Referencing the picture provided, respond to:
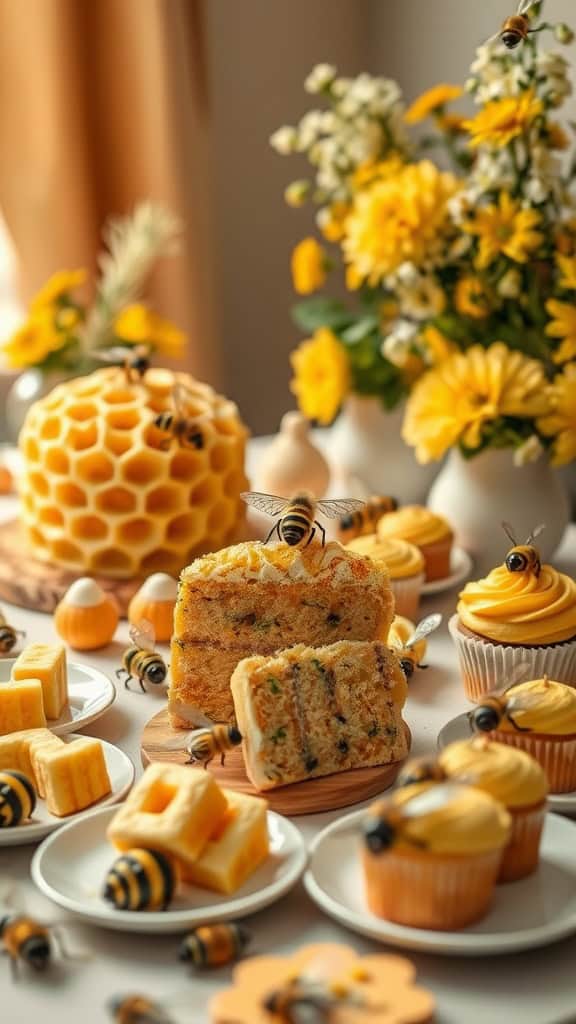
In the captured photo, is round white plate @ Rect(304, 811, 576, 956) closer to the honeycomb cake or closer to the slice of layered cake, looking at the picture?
the slice of layered cake

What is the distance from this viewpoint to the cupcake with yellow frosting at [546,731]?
1173mm

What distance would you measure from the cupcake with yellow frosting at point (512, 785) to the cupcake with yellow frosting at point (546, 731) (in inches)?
4.3

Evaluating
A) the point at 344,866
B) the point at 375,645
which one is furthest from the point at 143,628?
the point at 344,866

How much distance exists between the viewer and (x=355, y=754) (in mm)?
1233

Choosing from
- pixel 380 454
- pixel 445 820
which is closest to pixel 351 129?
pixel 380 454

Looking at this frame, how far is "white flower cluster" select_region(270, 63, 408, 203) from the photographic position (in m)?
1.88

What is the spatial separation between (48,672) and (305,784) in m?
0.29

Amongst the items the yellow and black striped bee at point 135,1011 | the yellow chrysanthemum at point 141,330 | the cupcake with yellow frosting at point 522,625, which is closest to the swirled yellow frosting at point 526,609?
the cupcake with yellow frosting at point 522,625

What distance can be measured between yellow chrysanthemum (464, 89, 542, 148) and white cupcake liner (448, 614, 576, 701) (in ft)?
1.96

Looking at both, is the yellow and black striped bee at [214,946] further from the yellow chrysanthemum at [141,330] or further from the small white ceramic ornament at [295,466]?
the yellow chrysanthemum at [141,330]

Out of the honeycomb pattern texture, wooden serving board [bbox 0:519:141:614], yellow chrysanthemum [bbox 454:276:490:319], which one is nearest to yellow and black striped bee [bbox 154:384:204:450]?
the honeycomb pattern texture

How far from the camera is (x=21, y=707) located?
1.28 meters

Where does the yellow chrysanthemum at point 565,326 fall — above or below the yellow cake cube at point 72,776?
above

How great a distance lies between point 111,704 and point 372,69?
1631mm
